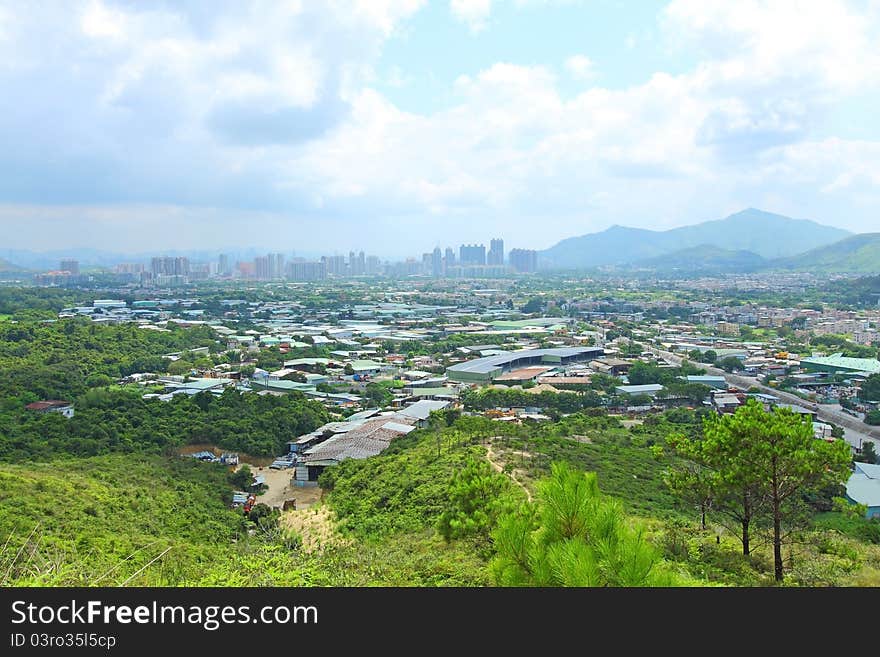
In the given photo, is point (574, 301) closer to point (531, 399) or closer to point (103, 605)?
point (531, 399)

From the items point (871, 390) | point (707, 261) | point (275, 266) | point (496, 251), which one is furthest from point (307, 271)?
point (871, 390)

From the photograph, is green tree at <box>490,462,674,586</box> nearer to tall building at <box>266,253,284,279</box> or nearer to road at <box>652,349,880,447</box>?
road at <box>652,349,880,447</box>

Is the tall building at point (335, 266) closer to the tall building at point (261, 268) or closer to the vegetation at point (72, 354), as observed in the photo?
the tall building at point (261, 268)

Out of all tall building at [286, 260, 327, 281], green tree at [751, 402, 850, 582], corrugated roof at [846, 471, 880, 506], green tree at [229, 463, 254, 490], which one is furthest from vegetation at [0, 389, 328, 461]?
tall building at [286, 260, 327, 281]

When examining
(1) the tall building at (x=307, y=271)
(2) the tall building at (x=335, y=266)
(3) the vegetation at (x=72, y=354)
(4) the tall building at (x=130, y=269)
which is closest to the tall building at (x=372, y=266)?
(2) the tall building at (x=335, y=266)

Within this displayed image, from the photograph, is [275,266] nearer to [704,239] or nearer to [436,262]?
[436,262]

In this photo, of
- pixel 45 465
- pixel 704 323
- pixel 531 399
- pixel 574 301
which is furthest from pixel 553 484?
pixel 574 301
